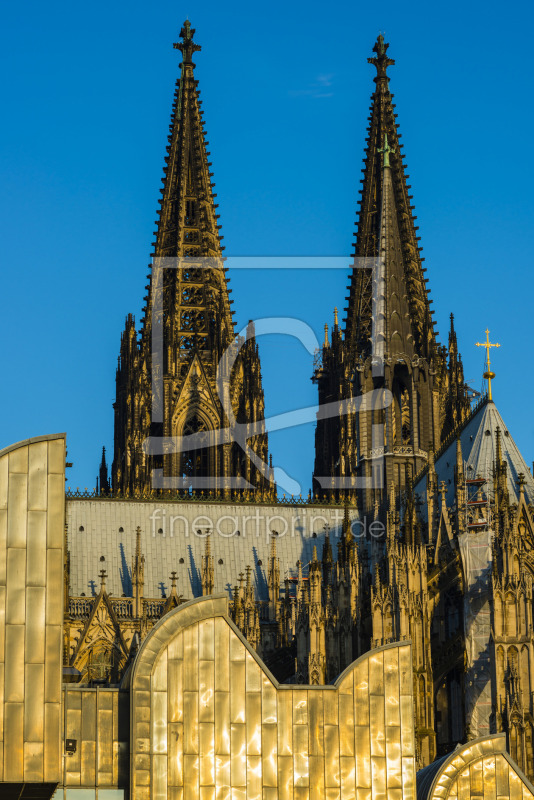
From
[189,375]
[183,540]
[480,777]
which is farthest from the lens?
[189,375]

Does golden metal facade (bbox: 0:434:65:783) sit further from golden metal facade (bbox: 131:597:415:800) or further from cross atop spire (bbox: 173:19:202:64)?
cross atop spire (bbox: 173:19:202:64)

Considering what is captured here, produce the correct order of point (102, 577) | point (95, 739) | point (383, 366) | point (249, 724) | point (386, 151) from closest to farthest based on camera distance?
1. point (95, 739)
2. point (249, 724)
3. point (102, 577)
4. point (383, 366)
5. point (386, 151)

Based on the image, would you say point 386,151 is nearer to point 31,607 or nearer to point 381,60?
point 381,60

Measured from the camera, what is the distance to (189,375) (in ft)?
309

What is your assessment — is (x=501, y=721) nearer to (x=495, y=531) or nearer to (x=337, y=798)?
(x=495, y=531)

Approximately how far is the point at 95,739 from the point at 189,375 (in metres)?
46.4

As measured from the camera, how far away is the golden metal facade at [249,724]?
4903 cm

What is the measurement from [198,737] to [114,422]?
47875 mm

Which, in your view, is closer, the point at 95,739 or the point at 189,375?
the point at 95,739

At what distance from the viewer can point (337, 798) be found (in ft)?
163

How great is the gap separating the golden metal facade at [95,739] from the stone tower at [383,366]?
36889 millimetres

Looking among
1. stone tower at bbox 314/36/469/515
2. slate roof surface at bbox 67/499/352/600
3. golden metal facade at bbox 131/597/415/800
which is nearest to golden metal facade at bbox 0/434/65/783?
golden metal facade at bbox 131/597/415/800

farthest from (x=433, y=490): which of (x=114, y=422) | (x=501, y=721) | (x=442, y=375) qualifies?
(x=114, y=422)

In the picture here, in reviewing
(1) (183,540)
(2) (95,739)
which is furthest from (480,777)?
(1) (183,540)
